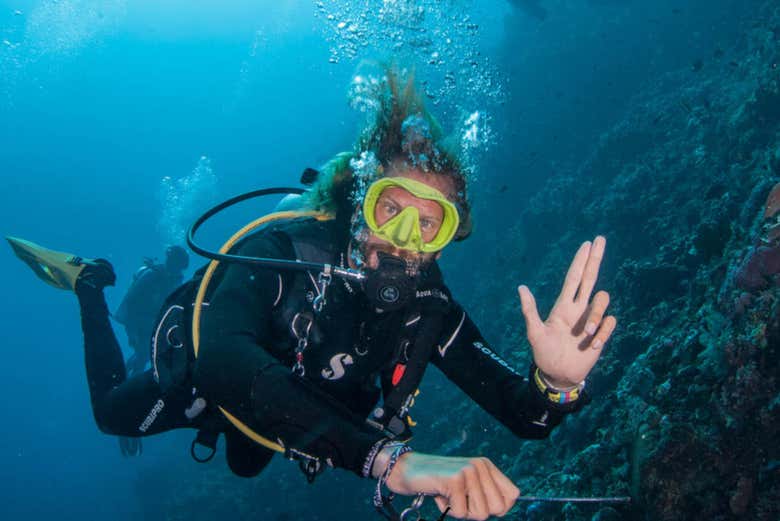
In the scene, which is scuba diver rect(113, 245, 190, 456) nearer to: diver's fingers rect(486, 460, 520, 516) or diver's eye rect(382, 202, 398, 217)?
diver's eye rect(382, 202, 398, 217)

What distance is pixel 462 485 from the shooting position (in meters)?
1.27

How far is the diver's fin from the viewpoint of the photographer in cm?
553

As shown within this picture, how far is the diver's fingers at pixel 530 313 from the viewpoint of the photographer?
6.71 feet

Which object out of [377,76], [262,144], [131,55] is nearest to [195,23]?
[131,55]

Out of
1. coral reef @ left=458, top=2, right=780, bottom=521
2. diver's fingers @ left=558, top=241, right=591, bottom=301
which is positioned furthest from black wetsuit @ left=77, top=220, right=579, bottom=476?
coral reef @ left=458, top=2, right=780, bottom=521

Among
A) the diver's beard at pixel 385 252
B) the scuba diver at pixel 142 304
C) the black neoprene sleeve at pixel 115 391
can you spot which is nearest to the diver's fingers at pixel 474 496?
the diver's beard at pixel 385 252

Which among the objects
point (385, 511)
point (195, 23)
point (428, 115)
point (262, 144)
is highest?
point (195, 23)

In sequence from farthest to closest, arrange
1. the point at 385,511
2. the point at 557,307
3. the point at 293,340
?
the point at 293,340 → the point at 557,307 → the point at 385,511

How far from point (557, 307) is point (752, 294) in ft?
12.1

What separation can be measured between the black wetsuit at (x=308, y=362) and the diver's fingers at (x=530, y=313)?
0.49 m

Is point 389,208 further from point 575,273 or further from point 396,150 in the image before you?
point 575,273

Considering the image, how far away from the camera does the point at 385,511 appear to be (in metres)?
1.37

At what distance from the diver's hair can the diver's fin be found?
4.42 metres

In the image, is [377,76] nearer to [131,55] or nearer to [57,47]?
[131,55]
